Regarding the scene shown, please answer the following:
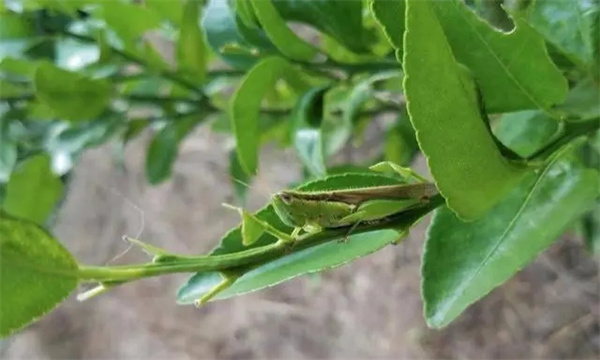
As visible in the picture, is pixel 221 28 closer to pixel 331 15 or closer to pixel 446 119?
pixel 331 15

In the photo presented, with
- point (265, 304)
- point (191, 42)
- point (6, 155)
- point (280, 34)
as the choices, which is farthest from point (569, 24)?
point (265, 304)

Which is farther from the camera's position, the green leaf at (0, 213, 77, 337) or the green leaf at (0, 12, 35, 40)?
the green leaf at (0, 12, 35, 40)

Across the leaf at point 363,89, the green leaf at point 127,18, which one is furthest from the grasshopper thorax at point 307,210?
the green leaf at point 127,18

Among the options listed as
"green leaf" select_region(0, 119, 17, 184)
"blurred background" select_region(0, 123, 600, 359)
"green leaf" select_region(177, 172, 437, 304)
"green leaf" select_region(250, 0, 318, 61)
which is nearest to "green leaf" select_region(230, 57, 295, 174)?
"green leaf" select_region(250, 0, 318, 61)

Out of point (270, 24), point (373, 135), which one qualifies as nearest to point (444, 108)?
point (270, 24)

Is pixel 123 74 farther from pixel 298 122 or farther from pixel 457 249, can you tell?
pixel 457 249

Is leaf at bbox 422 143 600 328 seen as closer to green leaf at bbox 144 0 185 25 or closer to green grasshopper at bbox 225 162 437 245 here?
green grasshopper at bbox 225 162 437 245

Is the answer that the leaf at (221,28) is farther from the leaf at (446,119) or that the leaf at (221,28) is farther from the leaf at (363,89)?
the leaf at (446,119)
